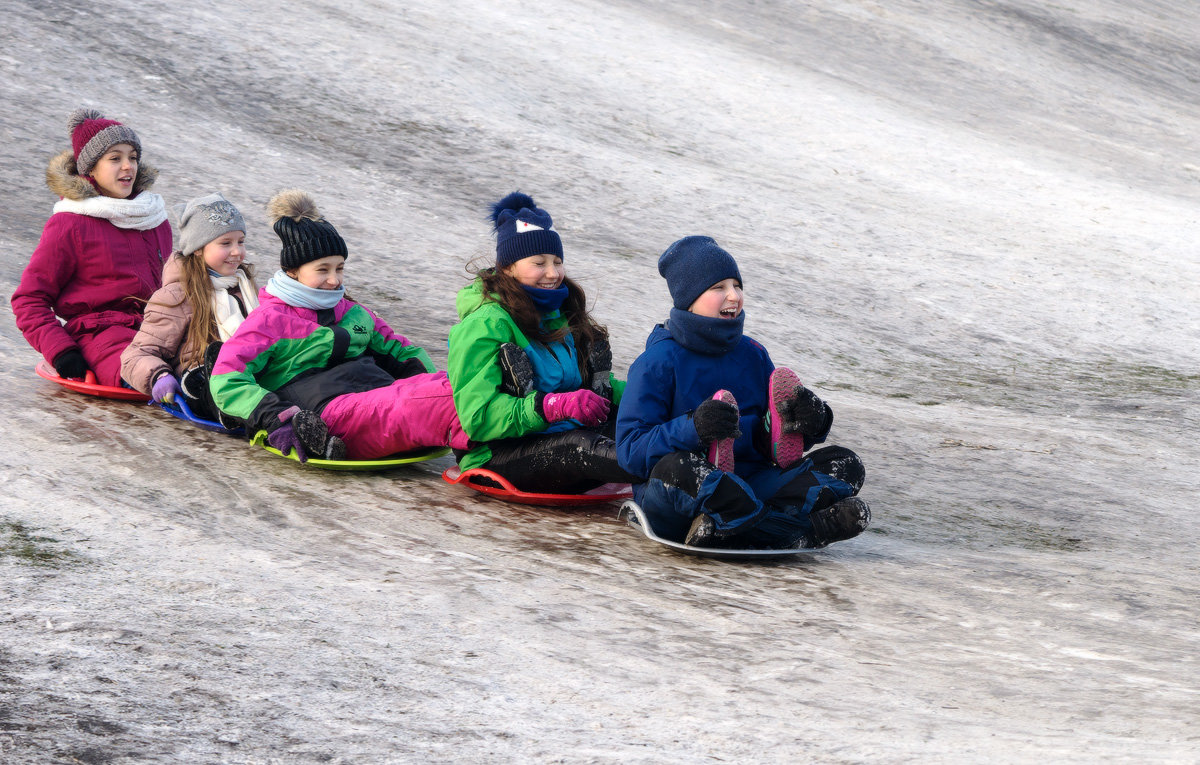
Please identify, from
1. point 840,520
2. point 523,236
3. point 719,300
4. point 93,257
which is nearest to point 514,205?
point 523,236

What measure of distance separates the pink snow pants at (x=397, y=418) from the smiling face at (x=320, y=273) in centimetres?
58

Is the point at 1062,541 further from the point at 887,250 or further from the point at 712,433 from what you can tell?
the point at 887,250

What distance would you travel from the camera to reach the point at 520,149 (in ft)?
40.4

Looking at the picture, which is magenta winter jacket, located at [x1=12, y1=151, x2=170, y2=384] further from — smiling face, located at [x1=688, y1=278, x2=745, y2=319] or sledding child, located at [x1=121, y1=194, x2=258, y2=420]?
smiling face, located at [x1=688, y1=278, x2=745, y2=319]

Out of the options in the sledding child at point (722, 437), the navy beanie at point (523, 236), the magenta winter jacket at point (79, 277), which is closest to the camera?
the sledding child at point (722, 437)

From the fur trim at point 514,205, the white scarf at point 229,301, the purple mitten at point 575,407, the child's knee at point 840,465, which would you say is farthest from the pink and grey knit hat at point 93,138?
the child's knee at point 840,465

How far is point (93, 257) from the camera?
6.19 m

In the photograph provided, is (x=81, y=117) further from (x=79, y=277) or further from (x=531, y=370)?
(x=531, y=370)

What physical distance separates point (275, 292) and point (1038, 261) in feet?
27.2

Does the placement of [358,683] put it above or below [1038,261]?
below

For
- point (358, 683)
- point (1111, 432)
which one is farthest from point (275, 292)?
point (1111, 432)

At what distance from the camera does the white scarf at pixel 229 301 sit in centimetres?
580

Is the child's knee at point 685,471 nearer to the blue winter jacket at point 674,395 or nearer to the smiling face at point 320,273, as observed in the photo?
the blue winter jacket at point 674,395

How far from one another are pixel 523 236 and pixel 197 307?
1842 mm
